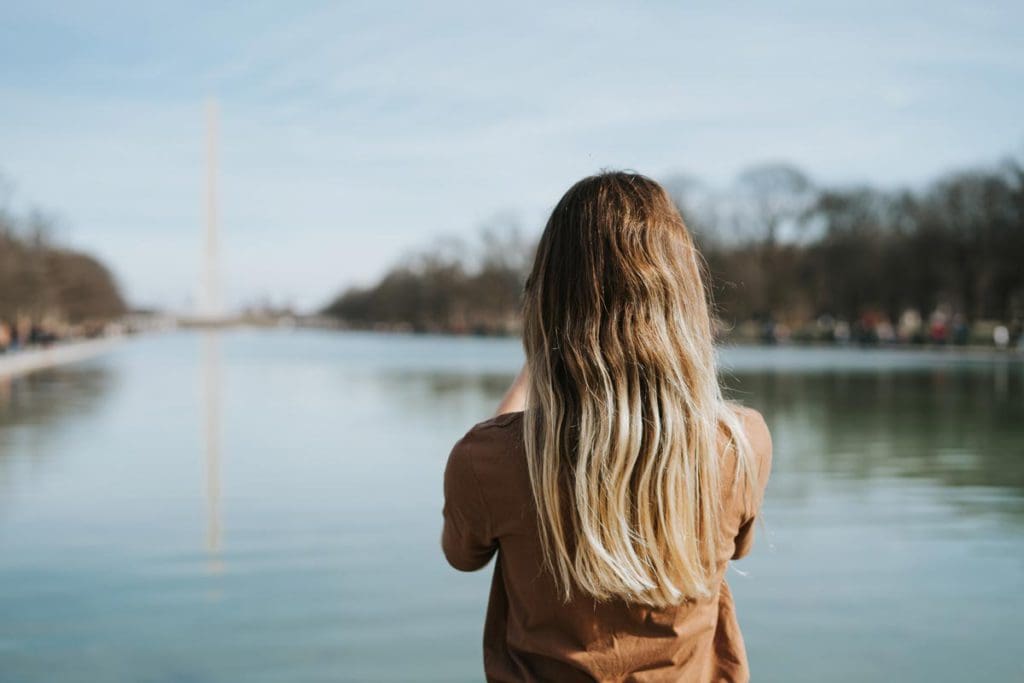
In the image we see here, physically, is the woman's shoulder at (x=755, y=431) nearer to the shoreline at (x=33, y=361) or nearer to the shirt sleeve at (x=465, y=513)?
the shirt sleeve at (x=465, y=513)

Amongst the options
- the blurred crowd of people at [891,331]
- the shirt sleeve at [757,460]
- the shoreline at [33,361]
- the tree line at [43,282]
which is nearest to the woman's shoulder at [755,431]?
the shirt sleeve at [757,460]

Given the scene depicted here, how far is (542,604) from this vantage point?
1.91 meters

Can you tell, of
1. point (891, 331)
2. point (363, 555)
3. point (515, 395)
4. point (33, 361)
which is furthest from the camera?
point (891, 331)

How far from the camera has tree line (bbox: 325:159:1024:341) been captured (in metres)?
52.3

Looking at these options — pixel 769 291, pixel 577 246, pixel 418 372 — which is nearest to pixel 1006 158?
pixel 769 291

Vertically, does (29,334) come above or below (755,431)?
below

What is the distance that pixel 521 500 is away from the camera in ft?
6.11

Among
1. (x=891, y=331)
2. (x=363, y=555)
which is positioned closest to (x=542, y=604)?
(x=363, y=555)

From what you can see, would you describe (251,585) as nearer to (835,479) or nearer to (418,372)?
(835,479)

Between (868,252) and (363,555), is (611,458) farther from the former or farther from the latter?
(868,252)

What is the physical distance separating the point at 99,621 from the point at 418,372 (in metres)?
25.0

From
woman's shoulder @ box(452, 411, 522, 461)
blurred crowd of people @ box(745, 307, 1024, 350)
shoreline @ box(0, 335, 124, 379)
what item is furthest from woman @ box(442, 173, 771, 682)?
blurred crowd of people @ box(745, 307, 1024, 350)

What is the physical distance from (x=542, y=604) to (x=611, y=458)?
28 centimetres

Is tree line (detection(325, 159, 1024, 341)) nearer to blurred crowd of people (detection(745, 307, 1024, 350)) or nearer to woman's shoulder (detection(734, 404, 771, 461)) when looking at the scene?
blurred crowd of people (detection(745, 307, 1024, 350))
